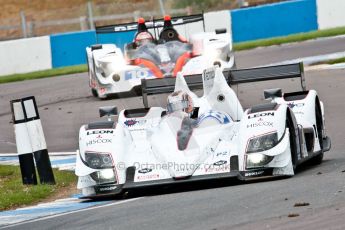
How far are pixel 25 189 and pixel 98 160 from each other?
1901 millimetres

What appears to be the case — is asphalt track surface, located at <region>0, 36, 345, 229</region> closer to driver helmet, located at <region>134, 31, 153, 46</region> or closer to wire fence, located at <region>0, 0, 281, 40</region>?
driver helmet, located at <region>134, 31, 153, 46</region>

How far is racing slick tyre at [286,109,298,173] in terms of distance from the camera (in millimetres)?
11531

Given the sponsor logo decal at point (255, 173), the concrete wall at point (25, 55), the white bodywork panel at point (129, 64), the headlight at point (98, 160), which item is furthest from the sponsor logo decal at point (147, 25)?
the sponsor logo decal at point (255, 173)

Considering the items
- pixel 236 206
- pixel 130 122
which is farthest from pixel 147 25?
pixel 236 206

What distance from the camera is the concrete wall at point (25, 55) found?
31.8 meters

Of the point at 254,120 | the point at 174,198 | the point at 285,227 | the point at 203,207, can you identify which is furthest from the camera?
the point at 254,120

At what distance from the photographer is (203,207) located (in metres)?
9.73

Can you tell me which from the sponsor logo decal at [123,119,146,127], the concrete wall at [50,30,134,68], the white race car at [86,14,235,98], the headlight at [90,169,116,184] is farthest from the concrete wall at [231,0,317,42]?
the headlight at [90,169,116,184]

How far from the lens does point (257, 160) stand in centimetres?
1114

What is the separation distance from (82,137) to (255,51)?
18.4 m

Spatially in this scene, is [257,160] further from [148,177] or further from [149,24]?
[149,24]

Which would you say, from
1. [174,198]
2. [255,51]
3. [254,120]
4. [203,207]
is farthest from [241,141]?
[255,51]

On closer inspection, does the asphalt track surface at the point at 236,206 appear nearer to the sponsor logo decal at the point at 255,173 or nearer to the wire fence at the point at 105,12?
the sponsor logo decal at the point at 255,173

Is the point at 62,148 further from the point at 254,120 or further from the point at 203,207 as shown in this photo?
the point at 203,207
